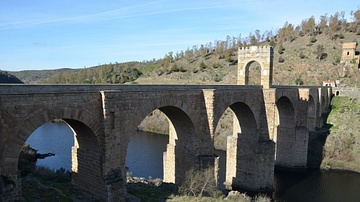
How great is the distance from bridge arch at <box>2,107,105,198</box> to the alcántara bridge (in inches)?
1.1

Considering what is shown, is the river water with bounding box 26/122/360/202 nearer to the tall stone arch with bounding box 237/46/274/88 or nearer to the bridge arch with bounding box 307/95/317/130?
the bridge arch with bounding box 307/95/317/130

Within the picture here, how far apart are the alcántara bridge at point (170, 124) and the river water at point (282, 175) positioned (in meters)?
2.14

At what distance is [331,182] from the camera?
25.4 meters

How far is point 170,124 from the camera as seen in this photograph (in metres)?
17.8

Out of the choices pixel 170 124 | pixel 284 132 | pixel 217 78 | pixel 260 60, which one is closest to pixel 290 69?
pixel 217 78

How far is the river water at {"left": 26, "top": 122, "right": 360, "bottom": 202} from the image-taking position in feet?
73.7

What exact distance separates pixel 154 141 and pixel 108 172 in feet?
85.4

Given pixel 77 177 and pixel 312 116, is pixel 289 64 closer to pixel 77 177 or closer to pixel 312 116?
pixel 312 116

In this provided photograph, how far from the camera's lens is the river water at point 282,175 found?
Answer: 22453mm

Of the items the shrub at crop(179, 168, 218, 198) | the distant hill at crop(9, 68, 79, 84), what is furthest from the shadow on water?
the distant hill at crop(9, 68, 79, 84)

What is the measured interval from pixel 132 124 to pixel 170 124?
200 inches

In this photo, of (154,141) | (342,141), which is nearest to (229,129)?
(154,141)

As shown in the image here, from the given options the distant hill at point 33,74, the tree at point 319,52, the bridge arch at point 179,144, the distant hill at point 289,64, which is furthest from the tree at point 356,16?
the distant hill at point 33,74

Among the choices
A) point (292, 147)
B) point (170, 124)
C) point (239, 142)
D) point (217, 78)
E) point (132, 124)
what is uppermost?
point (217, 78)
